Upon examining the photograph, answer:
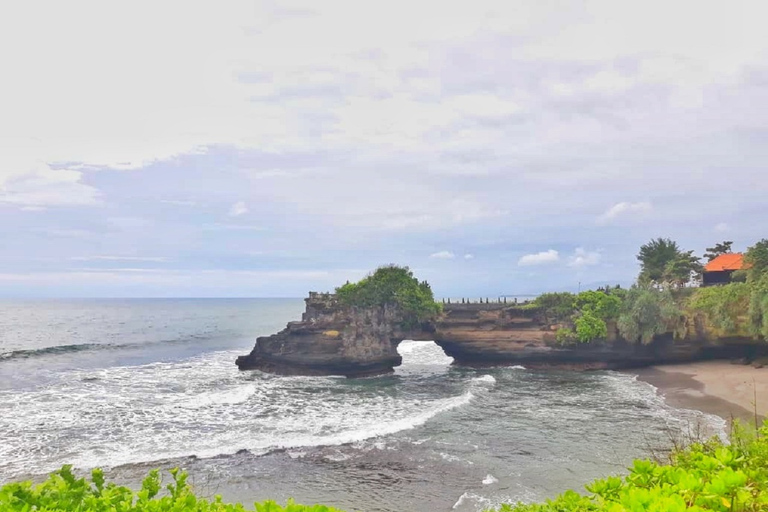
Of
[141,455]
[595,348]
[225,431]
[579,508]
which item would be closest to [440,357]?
[595,348]

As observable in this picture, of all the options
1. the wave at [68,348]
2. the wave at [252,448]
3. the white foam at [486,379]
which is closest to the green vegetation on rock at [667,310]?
the white foam at [486,379]

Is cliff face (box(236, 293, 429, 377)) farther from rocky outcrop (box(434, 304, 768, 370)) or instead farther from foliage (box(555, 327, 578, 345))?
foliage (box(555, 327, 578, 345))

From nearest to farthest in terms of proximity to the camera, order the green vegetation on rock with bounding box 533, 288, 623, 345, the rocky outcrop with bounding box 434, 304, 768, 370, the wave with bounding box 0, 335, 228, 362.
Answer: the rocky outcrop with bounding box 434, 304, 768, 370
the green vegetation on rock with bounding box 533, 288, 623, 345
the wave with bounding box 0, 335, 228, 362

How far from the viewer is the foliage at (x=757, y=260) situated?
110 feet

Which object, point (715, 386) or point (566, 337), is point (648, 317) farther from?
point (715, 386)

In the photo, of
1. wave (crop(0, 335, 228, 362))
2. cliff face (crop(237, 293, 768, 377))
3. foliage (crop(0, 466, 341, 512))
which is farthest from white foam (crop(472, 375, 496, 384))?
wave (crop(0, 335, 228, 362))

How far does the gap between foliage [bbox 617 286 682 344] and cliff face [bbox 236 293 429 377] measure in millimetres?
15719

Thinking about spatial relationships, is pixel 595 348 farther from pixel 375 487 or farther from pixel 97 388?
pixel 97 388

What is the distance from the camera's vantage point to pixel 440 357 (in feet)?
161

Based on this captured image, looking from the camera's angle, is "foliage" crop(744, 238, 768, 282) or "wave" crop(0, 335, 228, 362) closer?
"foliage" crop(744, 238, 768, 282)

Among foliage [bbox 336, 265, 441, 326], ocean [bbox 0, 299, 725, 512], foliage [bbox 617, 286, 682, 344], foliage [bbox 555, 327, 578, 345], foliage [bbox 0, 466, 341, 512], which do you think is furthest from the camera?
foliage [bbox 336, 265, 441, 326]

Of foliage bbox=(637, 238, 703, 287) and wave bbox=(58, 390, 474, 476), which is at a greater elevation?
foliage bbox=(637, 238, 703, 287)

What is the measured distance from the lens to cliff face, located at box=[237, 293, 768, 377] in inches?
1458

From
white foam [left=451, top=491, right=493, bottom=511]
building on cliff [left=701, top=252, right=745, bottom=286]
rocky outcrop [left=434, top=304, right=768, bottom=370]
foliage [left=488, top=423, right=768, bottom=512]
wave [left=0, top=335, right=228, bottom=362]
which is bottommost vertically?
wave [left=0, top=335, right=228, bottom=362]
